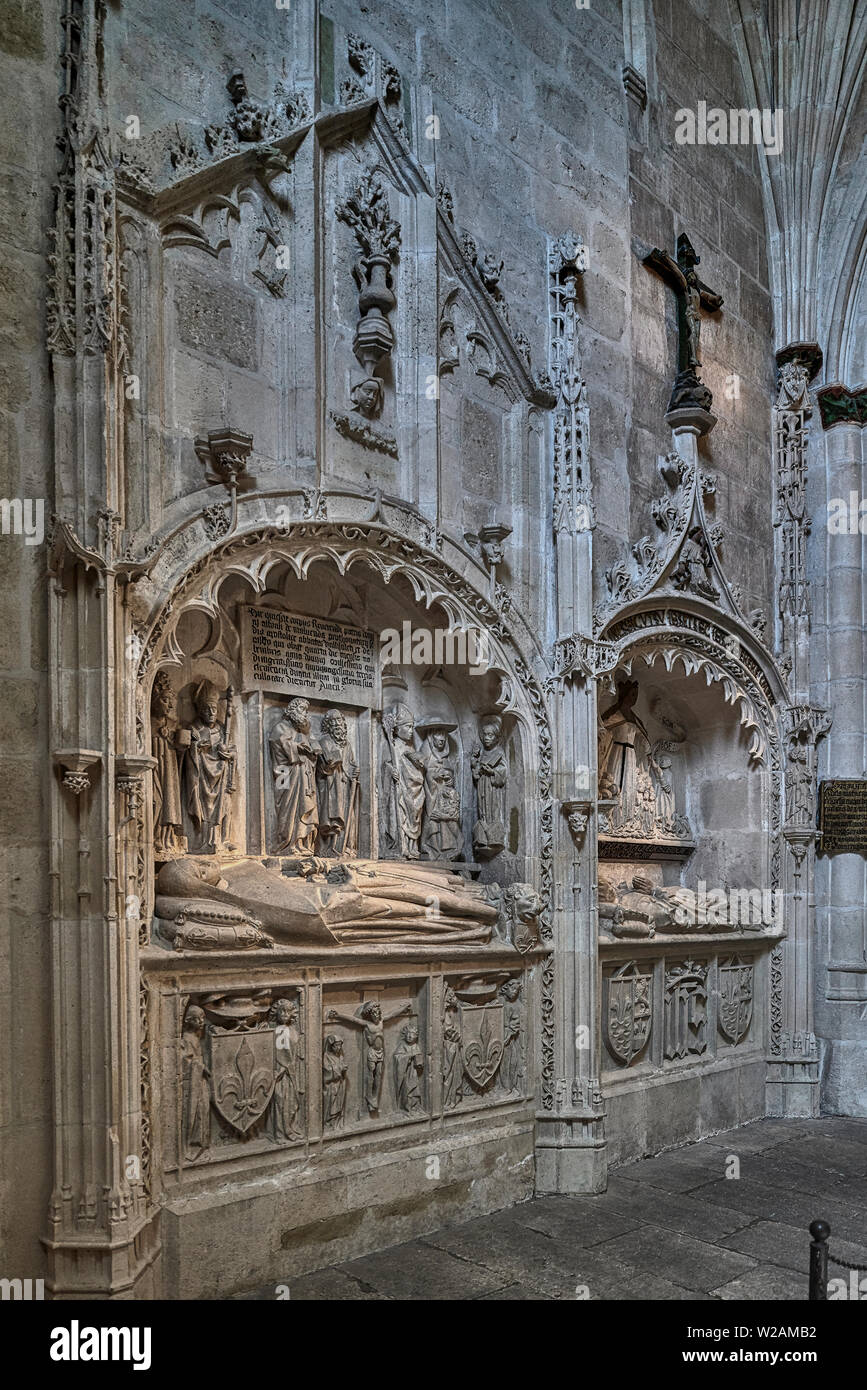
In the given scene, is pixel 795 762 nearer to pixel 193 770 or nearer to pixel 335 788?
pixel 335 788

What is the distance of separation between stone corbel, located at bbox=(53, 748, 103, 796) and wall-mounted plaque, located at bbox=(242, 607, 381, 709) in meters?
1.63

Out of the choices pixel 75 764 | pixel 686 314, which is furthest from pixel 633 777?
pixel 75 764

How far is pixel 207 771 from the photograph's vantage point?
5.80 metres

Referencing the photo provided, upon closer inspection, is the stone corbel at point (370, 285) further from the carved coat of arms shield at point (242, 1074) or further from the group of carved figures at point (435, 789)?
the carved coat of arms shield at point (242, 1074)

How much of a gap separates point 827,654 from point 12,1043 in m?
7.43

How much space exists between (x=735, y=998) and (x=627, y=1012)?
1616 mm

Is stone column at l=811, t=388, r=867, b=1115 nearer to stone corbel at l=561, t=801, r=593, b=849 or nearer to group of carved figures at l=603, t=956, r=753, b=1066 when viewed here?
group of carved figures at l=603, t=956, r=753, b=1066

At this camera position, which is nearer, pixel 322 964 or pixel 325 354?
pixel 322 964

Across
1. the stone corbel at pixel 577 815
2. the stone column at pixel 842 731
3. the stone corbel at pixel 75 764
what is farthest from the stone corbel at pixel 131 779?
the stone column at pixel 842 731

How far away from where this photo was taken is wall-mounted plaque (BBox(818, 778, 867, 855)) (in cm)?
927

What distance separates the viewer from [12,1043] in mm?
4508

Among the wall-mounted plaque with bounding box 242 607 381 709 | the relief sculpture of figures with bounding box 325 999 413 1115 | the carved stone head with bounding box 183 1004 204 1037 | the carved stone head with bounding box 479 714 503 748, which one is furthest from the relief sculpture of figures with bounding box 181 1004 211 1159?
the carved stone head with bounding box 479 714 503 748
